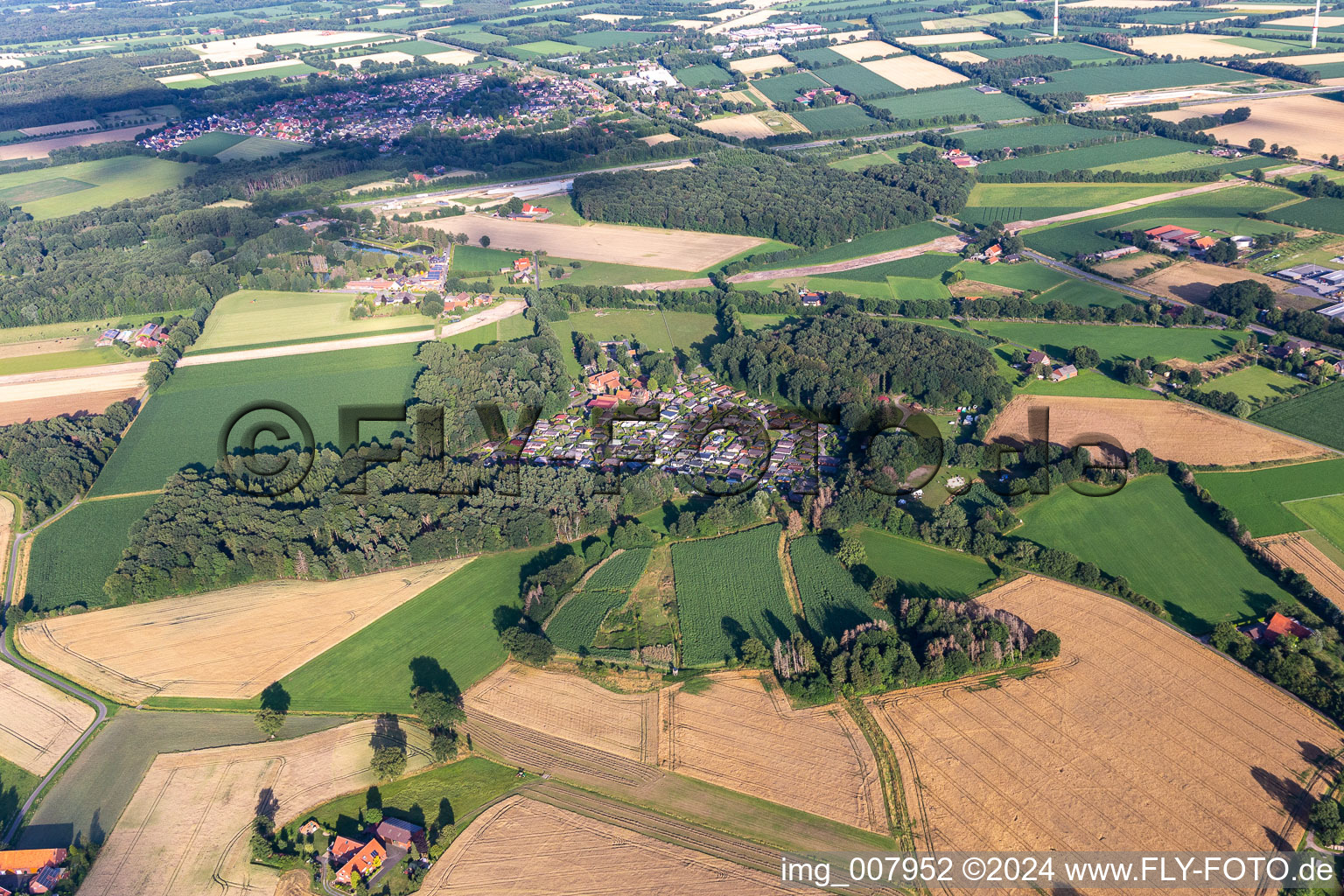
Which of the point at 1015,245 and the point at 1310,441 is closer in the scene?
the point at 1310,441

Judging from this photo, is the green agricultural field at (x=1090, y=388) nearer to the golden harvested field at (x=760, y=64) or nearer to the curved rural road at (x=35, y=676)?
the curved rural road at (x=35, y=676)

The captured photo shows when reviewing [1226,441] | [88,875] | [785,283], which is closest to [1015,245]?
[785,283]

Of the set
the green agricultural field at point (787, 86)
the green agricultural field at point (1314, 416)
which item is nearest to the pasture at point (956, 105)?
the green agricultural field at point (787, 86)

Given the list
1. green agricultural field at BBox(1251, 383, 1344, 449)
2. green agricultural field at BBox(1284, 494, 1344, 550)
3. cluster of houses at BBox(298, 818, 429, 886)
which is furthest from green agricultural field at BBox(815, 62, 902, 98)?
cluster of houses at BBox(298, 818, 429, 886)

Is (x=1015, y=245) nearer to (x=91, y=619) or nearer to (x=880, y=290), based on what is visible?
(x=880, y=290)

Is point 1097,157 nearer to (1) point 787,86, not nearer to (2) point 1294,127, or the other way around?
(2) point 1294,127

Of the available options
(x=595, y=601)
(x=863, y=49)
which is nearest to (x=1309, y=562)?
(x=595, y=601)

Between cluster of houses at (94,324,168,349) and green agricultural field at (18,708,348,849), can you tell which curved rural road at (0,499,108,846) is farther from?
cluster of houses at (94,324,168,349)
